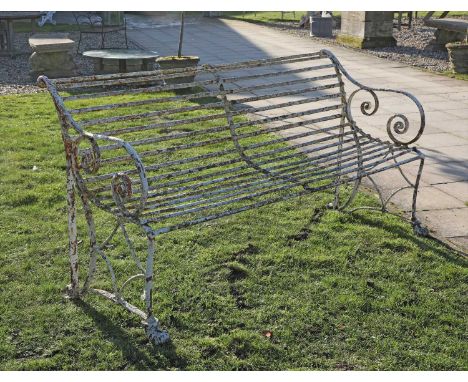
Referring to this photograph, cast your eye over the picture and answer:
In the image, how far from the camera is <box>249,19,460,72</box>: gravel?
39.0 ft

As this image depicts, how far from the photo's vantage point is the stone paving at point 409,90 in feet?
17.1

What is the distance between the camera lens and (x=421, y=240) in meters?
4.59

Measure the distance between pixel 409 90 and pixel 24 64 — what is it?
255 inches

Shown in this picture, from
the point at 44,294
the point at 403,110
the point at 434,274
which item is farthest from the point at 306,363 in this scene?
the point at 403,110

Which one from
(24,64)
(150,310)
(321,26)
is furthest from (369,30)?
(150,310)

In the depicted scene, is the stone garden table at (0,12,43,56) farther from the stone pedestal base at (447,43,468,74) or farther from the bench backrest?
the stone pedestal base at (447,43,468,74)

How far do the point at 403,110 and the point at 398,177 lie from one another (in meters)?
2.57

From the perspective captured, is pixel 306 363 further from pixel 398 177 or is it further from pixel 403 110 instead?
pixel 403 110

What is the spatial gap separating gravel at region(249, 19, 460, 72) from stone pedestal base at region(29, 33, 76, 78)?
18.0 feet

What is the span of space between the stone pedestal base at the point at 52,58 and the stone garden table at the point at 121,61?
304 mm

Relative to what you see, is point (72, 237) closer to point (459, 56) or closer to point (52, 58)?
point (52, 58)

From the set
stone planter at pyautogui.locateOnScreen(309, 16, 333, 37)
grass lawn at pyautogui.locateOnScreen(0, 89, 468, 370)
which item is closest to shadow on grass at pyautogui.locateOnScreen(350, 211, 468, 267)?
grass lawn at pyautogui.locateOnScreen(0, 89, 468, 370)

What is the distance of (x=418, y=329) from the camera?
352 centimetres

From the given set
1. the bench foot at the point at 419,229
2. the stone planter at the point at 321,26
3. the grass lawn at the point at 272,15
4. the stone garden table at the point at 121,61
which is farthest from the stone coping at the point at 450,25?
the bench foot at the point at 419,229
